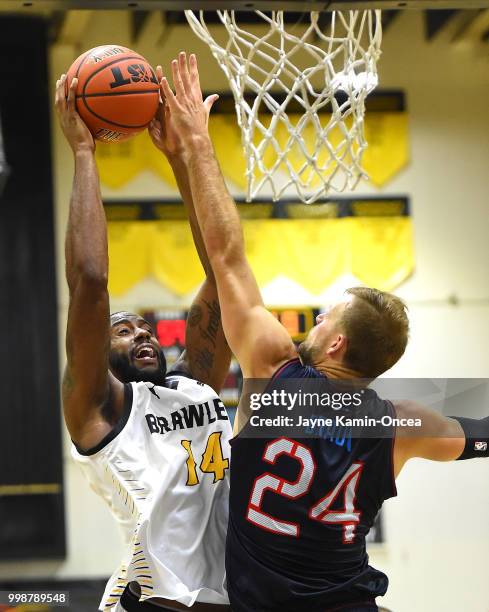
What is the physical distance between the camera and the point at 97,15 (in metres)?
6.17

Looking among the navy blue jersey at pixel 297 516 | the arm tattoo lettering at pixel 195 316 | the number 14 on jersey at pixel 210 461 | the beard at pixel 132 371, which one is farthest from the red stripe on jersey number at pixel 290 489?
the arm tattoo lettering at pixel 195 316

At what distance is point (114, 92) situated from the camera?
2.52 meters

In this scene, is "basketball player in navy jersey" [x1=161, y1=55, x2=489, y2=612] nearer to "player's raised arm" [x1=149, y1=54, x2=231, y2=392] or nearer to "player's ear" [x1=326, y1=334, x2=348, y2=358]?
"player's ear" [x1=326, y1=334, x2=348, y2=358]

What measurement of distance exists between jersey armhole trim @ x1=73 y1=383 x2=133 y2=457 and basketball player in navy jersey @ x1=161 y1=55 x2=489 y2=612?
0.36 metres

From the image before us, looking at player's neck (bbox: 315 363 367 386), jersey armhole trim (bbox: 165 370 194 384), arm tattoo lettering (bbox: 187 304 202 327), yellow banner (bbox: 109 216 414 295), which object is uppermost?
yellow banner (bbox: 109 216 414 295)

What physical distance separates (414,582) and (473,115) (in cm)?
308

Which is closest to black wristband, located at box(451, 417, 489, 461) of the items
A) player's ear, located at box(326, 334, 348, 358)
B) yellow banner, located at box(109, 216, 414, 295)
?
player's ear, located at box(326, 334, 348, 358)

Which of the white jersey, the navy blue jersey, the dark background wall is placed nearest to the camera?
Result: the navy blue jersey

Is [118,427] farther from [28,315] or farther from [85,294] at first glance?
[28,315]

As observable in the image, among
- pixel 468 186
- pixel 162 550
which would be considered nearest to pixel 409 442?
pixel 162 550

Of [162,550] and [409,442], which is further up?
[409,442]

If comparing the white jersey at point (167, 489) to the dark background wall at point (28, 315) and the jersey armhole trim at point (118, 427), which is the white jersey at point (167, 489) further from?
the dark background wall at point (28, 315)

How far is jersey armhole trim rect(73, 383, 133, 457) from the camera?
250 centimetres

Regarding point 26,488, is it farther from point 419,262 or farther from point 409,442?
point 409,442
